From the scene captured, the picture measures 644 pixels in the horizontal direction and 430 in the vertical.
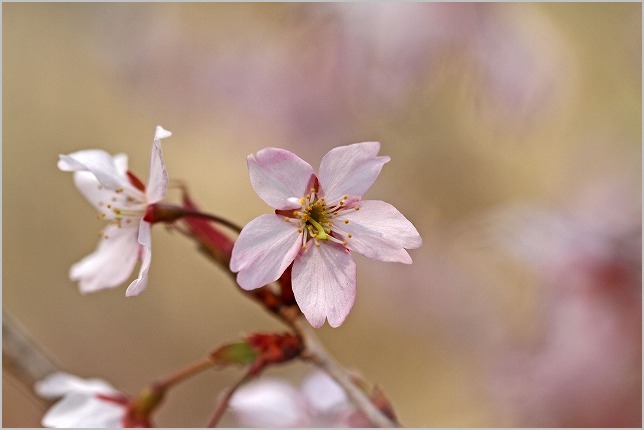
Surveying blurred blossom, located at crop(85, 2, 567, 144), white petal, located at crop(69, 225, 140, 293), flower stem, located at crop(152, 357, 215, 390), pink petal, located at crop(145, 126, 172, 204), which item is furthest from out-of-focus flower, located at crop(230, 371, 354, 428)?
blurred blossom, located at crop(85, 2, 567, 144)

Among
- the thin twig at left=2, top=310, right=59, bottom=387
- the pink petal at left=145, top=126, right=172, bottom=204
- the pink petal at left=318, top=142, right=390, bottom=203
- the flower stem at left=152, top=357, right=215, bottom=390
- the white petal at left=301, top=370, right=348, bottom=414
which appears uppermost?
the pink petal at left=318, top=142, right=390, bottom=203

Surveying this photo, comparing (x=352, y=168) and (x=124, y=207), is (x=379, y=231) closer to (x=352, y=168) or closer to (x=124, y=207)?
(x=352, y=168)

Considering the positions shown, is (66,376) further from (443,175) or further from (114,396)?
(443,175)

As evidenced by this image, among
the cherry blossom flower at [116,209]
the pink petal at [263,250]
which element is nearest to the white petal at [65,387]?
the cherry blossom flower at [116,209]

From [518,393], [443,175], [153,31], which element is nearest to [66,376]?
[518,393]

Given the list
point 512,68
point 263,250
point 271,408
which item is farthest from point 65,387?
point 512,68

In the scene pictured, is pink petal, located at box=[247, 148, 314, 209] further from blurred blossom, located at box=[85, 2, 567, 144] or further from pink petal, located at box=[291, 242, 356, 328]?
blurred blossom, located at box=[85, 2, 567, 144]

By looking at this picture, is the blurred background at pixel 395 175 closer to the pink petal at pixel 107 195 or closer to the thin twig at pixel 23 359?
the thin twig at pixel 23 359
